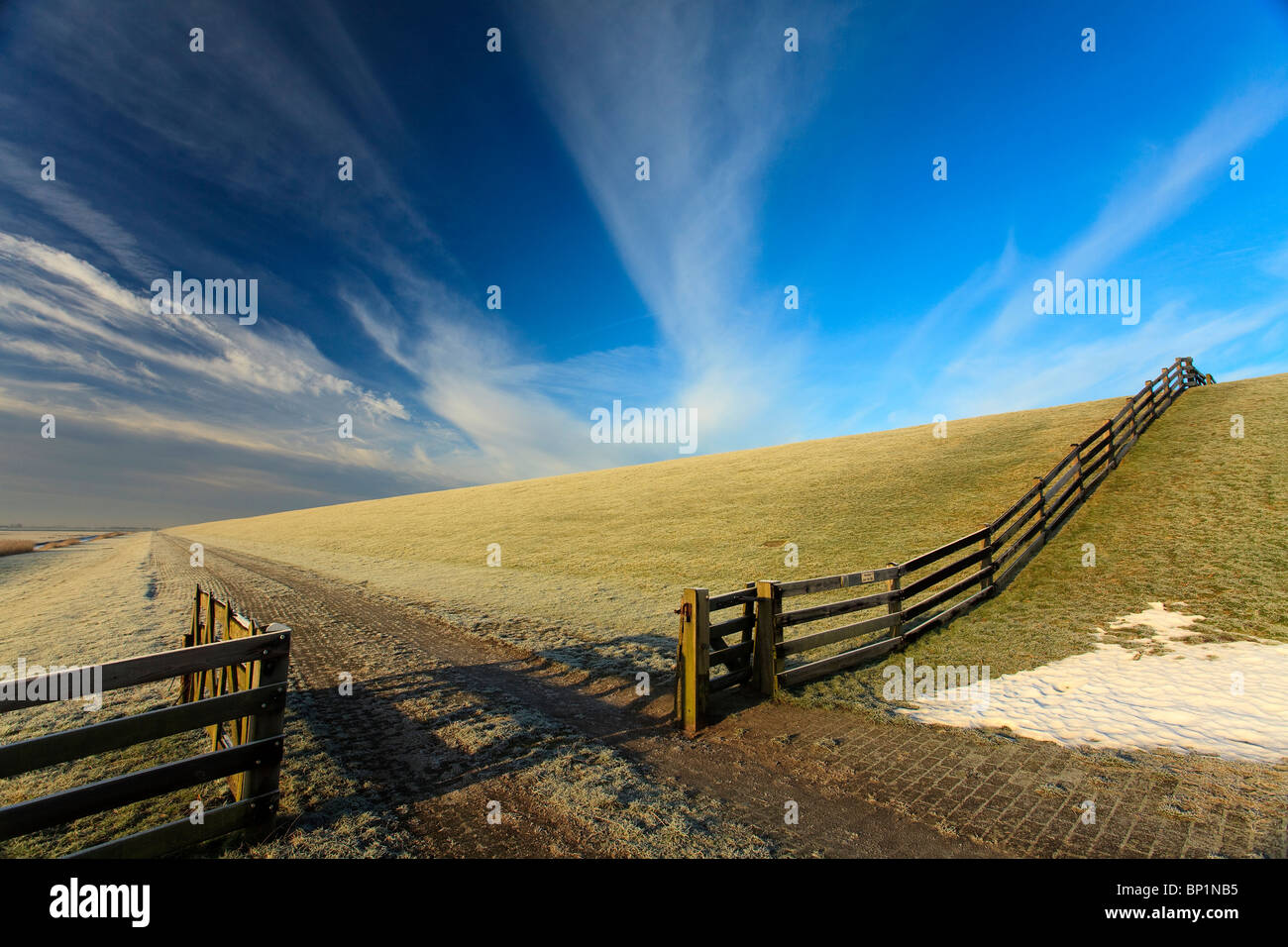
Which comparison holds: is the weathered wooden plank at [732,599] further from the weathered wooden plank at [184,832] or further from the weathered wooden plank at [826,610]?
the weathered wooden plank at [184,832]

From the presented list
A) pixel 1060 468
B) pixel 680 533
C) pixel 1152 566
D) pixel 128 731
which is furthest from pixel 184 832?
pixel 680 533

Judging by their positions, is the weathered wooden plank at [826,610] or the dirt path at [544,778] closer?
the dirt path at [544,778]

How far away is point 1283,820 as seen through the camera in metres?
4.24

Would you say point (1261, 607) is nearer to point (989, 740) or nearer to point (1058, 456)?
point (989, 740)

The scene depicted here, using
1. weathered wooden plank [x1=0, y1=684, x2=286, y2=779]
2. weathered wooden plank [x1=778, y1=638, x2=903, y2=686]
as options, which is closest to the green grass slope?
weathered wooden plank [x1=778, y1=638, x2=903, y2=686]

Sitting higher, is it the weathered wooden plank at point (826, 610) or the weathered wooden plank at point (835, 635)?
the weathered wooden plank at point (826, 610)

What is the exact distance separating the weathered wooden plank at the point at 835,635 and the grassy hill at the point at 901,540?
0.65 m

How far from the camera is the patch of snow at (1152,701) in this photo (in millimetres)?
5805

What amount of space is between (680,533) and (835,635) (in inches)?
661

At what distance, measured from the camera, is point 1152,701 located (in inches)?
267

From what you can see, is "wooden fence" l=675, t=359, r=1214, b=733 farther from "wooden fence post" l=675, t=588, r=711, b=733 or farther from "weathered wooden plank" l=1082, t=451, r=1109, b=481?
"weathered wooden plank" l=1082, t=451, r=1109, b=481

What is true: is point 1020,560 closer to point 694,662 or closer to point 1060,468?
point 1060,468

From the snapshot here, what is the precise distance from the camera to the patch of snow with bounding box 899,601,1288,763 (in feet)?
19.0

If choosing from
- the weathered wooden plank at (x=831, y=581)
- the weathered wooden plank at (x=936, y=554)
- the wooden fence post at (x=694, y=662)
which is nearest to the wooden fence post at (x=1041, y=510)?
the weathered wooden plank at (x=936, y=554)
